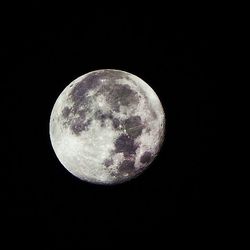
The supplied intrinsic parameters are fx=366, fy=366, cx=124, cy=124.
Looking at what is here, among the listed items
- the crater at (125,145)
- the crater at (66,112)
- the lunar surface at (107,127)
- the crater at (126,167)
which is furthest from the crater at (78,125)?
the crater at (126,167)

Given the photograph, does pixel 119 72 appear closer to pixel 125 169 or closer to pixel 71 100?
pixel 71 100

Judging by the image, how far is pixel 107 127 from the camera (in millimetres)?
4223

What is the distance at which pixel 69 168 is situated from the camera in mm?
4695

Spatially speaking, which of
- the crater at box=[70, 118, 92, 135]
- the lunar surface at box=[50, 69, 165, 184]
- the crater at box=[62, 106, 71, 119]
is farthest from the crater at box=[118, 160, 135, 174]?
the crater at box=[62, 106, 71, 119]

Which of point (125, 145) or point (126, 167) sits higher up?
point (125, 145)

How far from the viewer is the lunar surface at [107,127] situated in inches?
167

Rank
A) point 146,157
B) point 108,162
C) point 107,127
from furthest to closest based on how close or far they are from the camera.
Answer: point 146,157
point 108,162
point 107,127

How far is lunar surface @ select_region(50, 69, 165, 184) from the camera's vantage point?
13.9ft

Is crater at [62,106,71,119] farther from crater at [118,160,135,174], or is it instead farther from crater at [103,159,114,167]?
crater at [118,160,135,174]

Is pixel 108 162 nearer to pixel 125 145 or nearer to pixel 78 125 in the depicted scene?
pixel 125 145

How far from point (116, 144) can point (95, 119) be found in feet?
1.25

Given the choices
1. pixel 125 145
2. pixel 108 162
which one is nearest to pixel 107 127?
pixel 125 145

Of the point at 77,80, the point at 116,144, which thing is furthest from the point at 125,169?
the point at 77,80

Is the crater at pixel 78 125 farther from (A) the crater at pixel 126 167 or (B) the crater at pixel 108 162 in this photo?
(A) the crater at pixel 126 167
